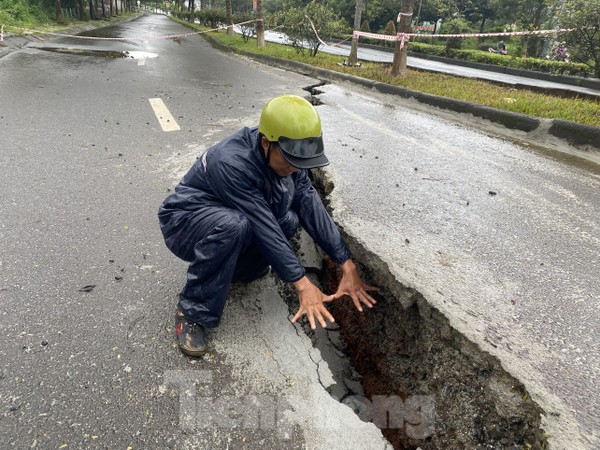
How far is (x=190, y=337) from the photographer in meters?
1.97

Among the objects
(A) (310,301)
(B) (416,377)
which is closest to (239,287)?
(A) (310,301)

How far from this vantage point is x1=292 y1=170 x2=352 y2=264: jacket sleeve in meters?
2.27

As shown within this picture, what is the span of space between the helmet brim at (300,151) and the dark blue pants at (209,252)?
354mm

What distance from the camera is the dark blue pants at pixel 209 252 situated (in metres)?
1.87

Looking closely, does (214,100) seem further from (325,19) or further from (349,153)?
(325,19)

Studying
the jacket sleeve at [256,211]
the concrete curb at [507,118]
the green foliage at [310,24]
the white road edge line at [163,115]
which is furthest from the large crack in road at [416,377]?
the green foliage at [310,24]

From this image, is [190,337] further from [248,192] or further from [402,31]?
[402,31]

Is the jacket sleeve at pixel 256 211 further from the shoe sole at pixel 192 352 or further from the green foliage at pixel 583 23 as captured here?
the green foliage at pixel 583 23

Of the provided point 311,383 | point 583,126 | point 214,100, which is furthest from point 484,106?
point 311,383

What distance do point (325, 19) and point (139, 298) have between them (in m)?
12.5

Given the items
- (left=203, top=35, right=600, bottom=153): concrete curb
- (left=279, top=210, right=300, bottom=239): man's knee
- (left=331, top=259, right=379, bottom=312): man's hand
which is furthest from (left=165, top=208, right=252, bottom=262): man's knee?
(left=203, top=35, right=600, bottom=153): concrete curb

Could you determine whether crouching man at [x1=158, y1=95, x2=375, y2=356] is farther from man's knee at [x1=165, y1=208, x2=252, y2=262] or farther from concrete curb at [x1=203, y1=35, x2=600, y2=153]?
concrete curb at [x1=203, y1=35, x2=600, y2=153]

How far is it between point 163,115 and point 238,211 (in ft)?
14.2

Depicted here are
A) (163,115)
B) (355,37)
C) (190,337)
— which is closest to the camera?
(190,337)
